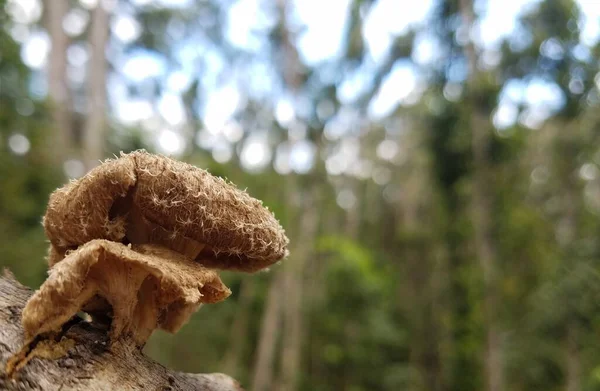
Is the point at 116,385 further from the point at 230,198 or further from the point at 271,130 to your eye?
the point at 271,130

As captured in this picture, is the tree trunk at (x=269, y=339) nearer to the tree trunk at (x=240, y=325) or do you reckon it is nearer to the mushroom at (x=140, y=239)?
the tree trunk at (x=240, y=325)

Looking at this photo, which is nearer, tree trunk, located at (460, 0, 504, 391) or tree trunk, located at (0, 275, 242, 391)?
tree trunk, located at (0, 275, 242, 391)

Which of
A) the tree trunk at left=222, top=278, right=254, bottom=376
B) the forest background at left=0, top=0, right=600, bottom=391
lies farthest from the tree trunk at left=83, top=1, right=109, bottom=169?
the tree trunk at left=222, top=278, right=254, bottom=376

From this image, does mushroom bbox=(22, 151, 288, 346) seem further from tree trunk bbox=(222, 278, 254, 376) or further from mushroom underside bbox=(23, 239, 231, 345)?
tree trunk bbox=(222, 278, 254, 376)

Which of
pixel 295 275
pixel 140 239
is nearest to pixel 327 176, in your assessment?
pixel 295 275

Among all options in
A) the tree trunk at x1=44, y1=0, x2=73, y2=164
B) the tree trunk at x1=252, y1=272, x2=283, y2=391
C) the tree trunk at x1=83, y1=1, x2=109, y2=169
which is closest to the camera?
the tree trunk at x1=83, y1=1, x2=109, y2=169
